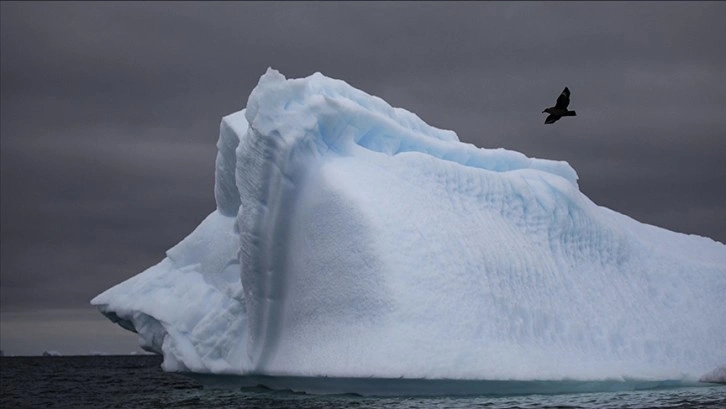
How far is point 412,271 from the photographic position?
1498 cm

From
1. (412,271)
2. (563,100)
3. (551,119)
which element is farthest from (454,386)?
(563,100)

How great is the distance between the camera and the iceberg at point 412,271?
14.7 meters

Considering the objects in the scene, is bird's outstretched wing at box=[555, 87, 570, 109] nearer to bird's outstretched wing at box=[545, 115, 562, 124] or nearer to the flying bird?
the flying bird

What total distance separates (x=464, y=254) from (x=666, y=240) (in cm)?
723

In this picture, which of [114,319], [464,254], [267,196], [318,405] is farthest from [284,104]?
[114,319]

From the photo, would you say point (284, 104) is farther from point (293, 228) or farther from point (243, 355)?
point (243, 355)

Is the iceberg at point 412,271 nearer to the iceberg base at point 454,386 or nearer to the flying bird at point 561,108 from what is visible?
the iceberg base at point 454,386

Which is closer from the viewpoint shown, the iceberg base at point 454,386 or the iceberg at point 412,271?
the iceberg base at point 454,386

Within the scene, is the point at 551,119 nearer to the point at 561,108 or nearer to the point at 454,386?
the point at 561,108

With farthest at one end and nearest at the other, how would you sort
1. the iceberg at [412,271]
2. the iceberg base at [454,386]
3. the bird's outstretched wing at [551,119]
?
the iceberg at [412,271] → the bird's outstretched wing at [551,119] → the iceberg base at [454,386]

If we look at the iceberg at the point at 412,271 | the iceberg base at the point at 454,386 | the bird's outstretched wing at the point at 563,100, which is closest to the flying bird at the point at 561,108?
the bird's outstretched wing at the point at 563,100

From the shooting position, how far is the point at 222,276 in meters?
20.1

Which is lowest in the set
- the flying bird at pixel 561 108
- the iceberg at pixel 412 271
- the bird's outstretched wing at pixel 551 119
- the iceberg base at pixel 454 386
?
the iceberg base at pixel 454 386

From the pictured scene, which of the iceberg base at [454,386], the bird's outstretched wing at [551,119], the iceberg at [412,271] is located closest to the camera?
the iceberg base at [454,386]
